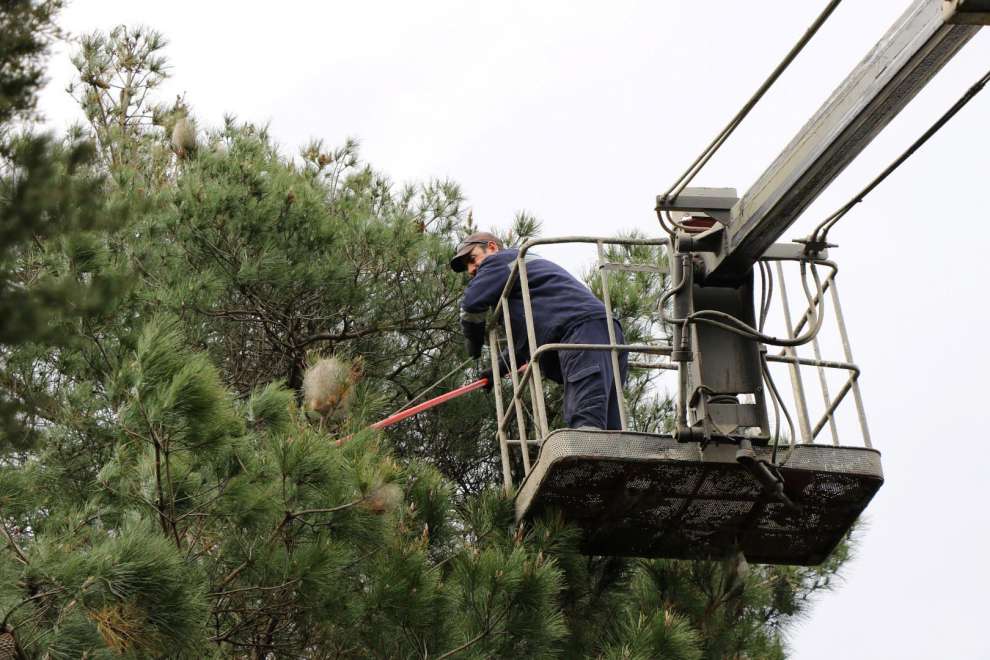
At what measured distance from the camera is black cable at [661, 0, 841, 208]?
5.65 m

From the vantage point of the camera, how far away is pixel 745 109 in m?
6.25

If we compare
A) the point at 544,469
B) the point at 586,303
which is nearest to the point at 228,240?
the point at 586,303

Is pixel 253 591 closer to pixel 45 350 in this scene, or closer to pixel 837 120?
pixel 45 350

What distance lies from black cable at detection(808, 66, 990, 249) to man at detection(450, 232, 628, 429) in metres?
1.12

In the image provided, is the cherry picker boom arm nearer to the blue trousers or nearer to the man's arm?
the blue trousers

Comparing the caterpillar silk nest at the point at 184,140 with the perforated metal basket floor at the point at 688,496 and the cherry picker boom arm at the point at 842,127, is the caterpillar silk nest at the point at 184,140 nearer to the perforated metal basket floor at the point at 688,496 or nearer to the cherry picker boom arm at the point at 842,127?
the perforated metal basket floor at the point at 688,496

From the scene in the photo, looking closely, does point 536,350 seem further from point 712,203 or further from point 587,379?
point 712,203

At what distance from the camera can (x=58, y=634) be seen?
5.54 metres

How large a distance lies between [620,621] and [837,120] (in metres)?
2.51

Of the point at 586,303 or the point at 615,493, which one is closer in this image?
the point at 615,493

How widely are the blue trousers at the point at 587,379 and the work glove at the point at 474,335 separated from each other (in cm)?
68

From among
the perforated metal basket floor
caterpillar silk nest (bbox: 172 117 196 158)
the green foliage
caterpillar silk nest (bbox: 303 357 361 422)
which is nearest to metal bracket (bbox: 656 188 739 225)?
the perforated metal basket floor

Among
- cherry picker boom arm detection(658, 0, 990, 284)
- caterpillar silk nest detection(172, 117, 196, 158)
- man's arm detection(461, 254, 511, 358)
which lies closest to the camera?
cherry picker boom arm detection(658, 0, 990, 284)

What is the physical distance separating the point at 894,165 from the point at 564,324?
2.30m
